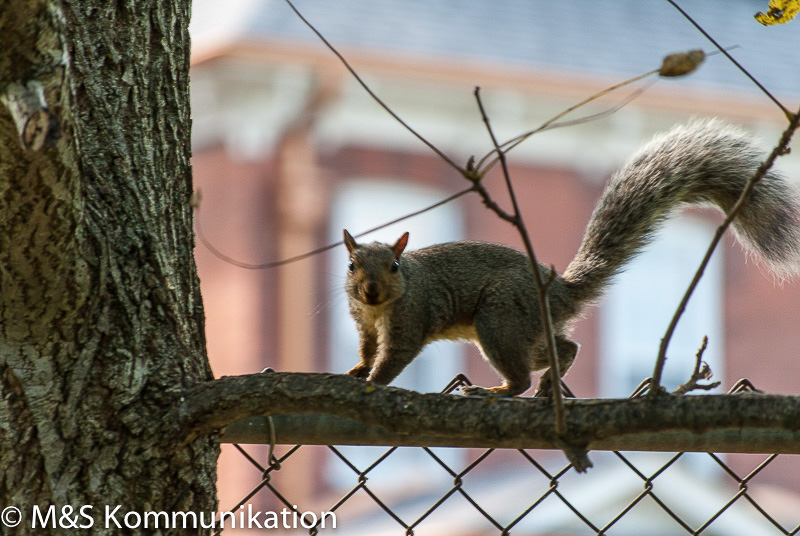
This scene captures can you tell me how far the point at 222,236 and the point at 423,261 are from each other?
16.1ft

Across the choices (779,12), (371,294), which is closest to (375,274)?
(371,294)

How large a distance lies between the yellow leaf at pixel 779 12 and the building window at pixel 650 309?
21.7 feet

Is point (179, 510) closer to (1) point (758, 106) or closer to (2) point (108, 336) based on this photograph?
(2) point (108, 336)

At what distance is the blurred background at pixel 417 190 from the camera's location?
6.70 meters

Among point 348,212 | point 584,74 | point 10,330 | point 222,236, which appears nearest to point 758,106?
point 584,74

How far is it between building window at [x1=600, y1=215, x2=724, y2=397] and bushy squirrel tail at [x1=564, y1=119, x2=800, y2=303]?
5628mm

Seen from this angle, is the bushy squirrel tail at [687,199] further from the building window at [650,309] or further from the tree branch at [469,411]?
the building window at [650,309]

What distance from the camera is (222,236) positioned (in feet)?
22.9

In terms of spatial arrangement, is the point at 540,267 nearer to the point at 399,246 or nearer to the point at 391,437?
the point at 399,246

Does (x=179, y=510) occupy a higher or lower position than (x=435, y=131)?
lower

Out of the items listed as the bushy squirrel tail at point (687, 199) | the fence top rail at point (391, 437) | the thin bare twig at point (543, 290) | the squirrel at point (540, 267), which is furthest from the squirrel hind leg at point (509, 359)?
the thin bare twig at point (543, 290)

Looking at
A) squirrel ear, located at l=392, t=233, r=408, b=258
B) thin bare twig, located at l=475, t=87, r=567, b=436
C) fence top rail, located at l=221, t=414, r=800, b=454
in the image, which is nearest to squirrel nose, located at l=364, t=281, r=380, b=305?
squirrel ear, located at l=392, t=233, r=408, b=258

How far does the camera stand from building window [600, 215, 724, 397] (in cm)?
773

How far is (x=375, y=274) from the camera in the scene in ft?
6.73
